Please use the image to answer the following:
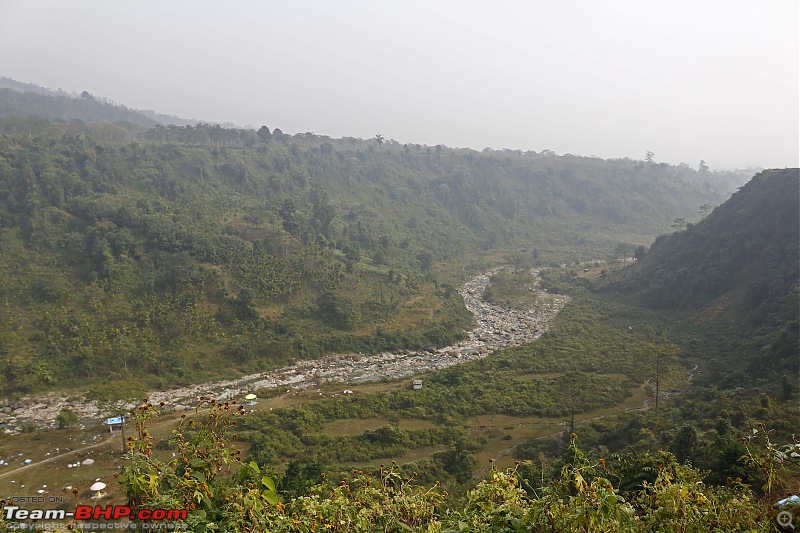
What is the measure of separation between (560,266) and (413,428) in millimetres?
46528

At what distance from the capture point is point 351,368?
95.2 feet

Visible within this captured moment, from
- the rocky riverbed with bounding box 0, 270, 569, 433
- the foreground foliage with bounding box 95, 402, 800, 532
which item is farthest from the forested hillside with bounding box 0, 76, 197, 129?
the foreground foliage with bounding box 95, 402, 800, 532

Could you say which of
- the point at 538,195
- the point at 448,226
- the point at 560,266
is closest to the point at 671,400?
the point at 560,266

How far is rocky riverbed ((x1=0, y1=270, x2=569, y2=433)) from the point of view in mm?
21406

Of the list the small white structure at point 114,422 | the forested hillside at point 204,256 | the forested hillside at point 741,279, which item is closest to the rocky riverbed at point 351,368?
the forested hillside at point 204,256

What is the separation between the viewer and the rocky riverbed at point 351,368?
21406 mm

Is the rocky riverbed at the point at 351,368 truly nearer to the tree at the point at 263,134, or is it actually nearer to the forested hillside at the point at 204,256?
the forested hillside at the point at 204,256

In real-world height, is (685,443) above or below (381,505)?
below

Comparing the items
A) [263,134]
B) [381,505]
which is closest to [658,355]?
[381,505]

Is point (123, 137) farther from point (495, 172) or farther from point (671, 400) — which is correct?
point (671, 400)

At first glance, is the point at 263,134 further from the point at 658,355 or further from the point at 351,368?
the point at 658,355

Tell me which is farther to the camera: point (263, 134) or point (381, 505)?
point (263, 134)

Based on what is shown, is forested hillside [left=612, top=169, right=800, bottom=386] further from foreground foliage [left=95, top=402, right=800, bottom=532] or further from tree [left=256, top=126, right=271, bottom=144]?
tree [left=256, top=126, right=271, bottom=144]

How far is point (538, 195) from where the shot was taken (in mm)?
90938
